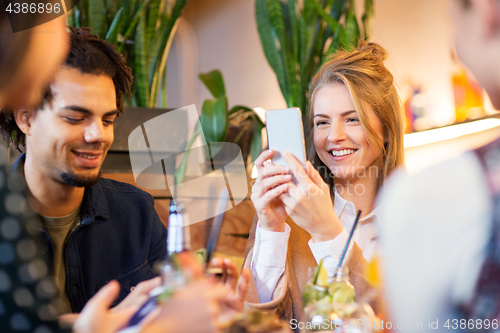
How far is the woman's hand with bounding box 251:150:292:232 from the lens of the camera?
0.86 metres

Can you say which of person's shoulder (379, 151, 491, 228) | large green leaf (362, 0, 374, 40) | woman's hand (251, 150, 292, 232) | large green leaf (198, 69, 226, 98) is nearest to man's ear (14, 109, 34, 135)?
woman's hand (251, 150, 292, 232)

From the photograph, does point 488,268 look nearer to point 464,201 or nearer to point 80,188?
point 464,201

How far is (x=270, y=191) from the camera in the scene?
876mm

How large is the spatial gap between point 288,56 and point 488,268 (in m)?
1.80

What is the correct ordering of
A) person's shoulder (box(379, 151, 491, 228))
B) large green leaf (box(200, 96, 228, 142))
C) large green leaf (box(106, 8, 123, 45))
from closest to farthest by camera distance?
person's shoulder (box(379, 151, 491, 228)) → large green leaf (box(106, 8, 123, 45)) → large green leaf (box(200, 96, 228, 142))

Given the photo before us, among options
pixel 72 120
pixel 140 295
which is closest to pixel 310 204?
pixel 140 295

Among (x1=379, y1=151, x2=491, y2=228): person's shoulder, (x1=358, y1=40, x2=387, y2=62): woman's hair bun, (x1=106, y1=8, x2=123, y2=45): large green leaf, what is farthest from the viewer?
(x1=106, y1=8, x2=123, y2=45): large green leaf

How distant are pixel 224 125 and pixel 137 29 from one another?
0.62m

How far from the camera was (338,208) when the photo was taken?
108cm

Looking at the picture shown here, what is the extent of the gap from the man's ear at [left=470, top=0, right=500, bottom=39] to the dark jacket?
2.79ft

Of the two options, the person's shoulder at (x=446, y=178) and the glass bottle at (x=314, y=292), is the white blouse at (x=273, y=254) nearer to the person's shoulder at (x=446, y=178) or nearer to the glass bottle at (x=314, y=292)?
the glass bottle at (x=314, y=292)

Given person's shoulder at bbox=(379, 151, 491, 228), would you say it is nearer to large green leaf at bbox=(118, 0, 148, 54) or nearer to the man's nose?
the man's nose

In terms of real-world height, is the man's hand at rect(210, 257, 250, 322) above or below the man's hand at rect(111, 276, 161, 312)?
below

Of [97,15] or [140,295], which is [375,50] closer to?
[140,295]
